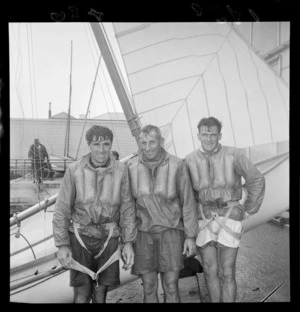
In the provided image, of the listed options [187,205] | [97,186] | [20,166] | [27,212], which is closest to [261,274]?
[187,205]

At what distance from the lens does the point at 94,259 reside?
2.81m

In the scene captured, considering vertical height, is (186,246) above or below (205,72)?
below

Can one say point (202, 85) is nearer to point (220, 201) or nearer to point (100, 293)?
point (220, 201)

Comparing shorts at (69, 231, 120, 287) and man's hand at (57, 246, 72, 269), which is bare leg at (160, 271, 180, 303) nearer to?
shorts at (69, 231, 120, 287)

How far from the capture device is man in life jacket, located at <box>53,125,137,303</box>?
9.03 ft

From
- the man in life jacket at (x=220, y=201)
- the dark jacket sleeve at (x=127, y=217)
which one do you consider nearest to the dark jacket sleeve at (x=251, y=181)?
the man in life jacket at (x=220, y=201)

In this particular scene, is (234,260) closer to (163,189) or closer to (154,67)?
(163,189)

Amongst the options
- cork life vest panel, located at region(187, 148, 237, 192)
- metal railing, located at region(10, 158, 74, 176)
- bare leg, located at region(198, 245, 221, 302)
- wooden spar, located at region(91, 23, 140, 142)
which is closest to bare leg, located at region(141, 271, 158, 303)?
bare leg, located at region(198, 245, 221, 302)

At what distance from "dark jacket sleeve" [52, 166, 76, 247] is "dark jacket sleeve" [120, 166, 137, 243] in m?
0.45

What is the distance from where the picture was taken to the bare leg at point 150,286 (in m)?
2.83

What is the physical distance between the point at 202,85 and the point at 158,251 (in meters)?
1.64
